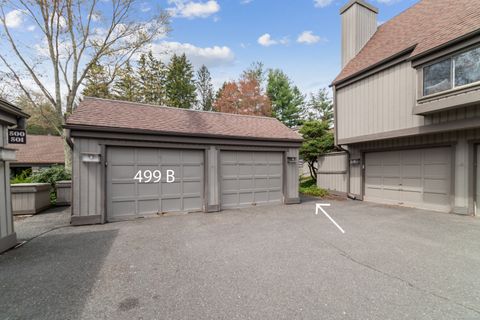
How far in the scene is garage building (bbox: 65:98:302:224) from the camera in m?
6.10

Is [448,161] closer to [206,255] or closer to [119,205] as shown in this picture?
[206,255]

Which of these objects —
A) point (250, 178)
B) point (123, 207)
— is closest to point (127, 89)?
point (123, 207)

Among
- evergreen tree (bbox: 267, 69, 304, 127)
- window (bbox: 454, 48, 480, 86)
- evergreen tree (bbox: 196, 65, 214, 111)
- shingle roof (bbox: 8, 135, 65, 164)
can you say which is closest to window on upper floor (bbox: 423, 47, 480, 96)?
window (bbox: 454, 48, 480, 86)

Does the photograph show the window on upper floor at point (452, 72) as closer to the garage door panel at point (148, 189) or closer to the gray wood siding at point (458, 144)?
the gray wood siding at point (458, 144)

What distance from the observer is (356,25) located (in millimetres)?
10531

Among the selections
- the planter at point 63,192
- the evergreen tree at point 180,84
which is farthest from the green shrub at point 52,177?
the evergreen tree at point 180,84

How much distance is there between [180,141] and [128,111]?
221cm

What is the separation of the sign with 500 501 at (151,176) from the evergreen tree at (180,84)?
18211mm

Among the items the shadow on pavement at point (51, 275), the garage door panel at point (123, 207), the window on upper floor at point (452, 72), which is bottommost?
the shadow on pavement at point (51, 275)

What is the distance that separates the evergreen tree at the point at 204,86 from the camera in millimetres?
28656

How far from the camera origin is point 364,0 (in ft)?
34.5

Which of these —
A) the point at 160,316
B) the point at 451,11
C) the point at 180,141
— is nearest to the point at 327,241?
the point at 160,316

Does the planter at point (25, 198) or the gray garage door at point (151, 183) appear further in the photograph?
the planter at point (25, 198)

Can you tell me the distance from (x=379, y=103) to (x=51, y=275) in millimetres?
10685
